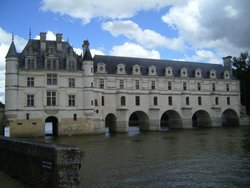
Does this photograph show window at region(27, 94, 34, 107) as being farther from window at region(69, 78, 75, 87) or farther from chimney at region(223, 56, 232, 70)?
chimney at region(223, 56, 232, 70)

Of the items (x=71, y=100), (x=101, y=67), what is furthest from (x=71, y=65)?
(x=101, y=67)

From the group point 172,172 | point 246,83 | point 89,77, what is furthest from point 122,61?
point 172,172

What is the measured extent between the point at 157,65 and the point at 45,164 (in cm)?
4956

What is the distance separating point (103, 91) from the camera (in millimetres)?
50312

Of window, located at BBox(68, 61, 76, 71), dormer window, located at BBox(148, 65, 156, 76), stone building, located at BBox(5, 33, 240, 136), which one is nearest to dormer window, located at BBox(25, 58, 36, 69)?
stone building, located at BBox(5, 33, 240, 136)

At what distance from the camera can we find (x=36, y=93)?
145ft

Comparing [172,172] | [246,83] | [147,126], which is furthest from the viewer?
[246,83]

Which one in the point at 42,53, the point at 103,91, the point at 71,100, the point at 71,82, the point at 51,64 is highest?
the point at 42,53

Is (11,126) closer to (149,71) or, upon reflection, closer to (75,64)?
(75,64)

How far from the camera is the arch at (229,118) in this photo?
208ft

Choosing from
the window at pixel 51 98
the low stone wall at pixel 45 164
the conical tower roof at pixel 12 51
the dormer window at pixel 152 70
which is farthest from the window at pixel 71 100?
the low stone wall at pixel 45 164

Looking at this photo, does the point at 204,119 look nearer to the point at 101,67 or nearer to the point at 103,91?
the point at 103,91

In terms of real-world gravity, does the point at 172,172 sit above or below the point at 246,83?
below

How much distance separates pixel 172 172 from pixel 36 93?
31.6 metres
